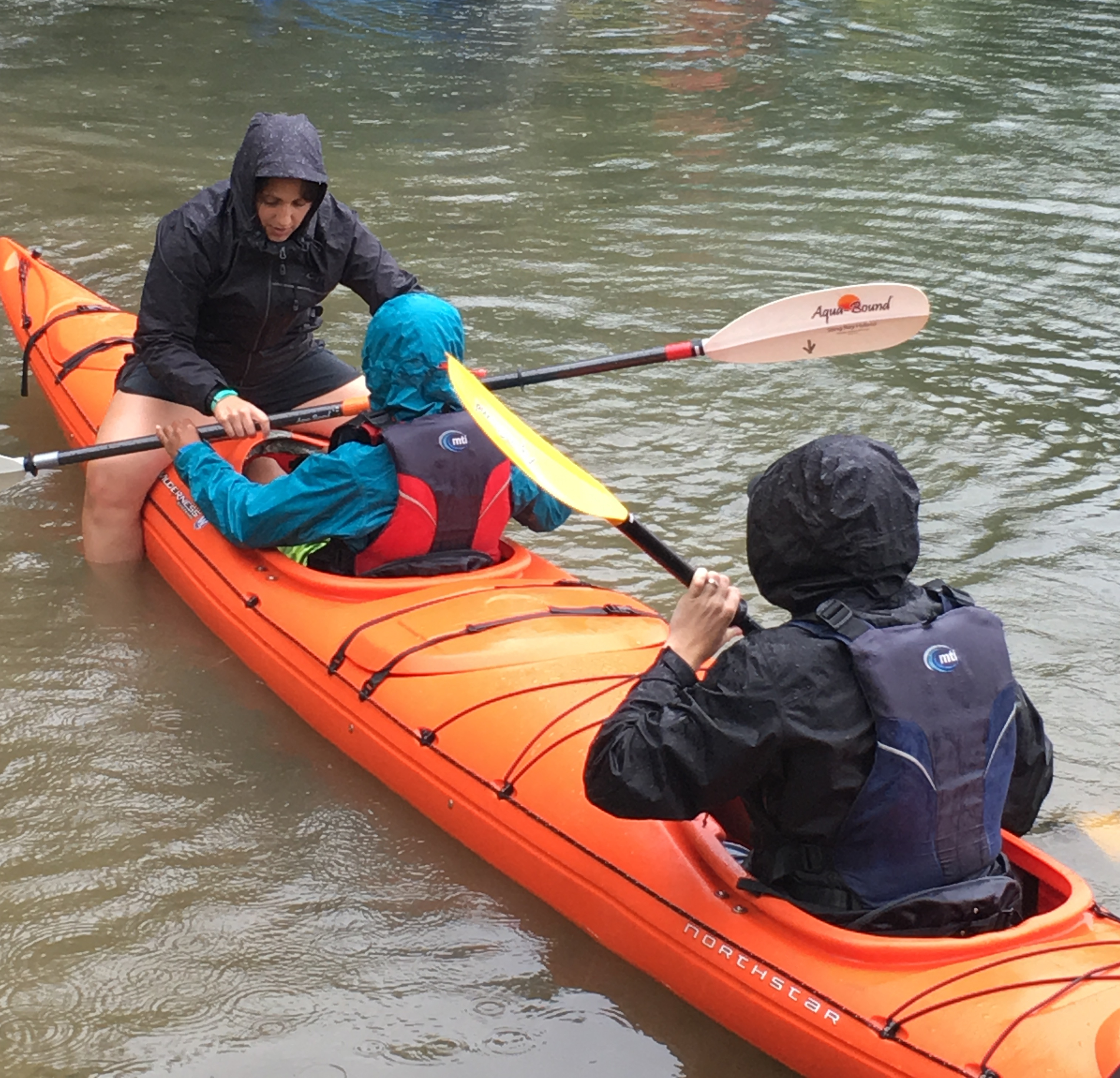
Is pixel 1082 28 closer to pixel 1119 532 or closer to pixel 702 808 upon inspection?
pixel 1119 532

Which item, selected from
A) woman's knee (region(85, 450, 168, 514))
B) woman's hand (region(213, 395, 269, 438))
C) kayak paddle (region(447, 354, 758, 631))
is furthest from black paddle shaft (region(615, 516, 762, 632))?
woman's knee (region(85, 450, 168, 514))

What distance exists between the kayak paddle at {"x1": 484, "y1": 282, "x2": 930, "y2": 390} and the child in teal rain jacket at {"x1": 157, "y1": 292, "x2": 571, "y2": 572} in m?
0.99

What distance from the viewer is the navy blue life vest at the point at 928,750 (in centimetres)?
228

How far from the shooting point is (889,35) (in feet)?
43.7

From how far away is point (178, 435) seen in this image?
394 cm

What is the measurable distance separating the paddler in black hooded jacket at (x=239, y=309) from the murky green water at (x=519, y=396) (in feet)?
1.52

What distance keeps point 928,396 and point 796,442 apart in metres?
0.73

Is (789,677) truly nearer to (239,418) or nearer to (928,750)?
(928,750)

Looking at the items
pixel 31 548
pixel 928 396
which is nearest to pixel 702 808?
pixel 31 548

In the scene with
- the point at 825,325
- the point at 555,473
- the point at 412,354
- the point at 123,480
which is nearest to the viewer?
the point at 555,473

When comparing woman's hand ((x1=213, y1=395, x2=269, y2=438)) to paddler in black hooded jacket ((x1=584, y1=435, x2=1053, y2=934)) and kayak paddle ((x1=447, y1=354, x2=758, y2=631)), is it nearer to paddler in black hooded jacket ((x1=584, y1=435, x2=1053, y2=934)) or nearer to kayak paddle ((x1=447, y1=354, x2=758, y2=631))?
kayak paddle ((x1=447, y1=354, x2=758, y2=631))

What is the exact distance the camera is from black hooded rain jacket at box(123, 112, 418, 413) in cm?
386

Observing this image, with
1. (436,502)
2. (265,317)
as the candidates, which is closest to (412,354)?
(436,502)

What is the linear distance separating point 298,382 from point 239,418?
0.72m
